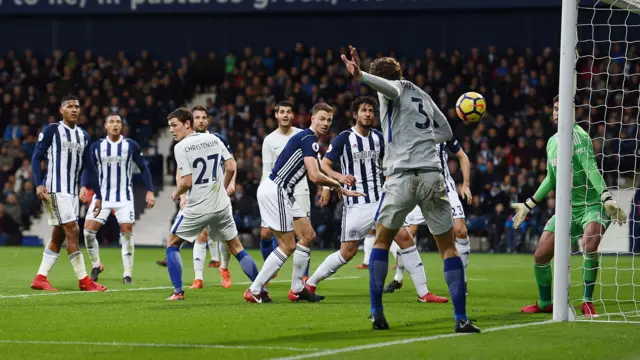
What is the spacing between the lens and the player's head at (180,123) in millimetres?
10672

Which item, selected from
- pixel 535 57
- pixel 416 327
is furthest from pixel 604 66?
pixel 416 327

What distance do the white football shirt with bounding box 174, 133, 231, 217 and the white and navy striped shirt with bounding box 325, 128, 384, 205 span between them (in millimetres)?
1194

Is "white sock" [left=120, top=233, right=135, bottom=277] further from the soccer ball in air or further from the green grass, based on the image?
the soccer ball in air

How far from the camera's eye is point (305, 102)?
28438mm

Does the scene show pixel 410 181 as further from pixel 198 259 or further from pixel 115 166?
pixel 115 166

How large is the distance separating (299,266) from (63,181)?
3.42 m

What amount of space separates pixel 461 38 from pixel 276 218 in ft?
71.2

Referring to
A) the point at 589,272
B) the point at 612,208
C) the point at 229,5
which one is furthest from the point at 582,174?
the point at 229,5

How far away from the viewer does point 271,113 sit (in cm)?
2833

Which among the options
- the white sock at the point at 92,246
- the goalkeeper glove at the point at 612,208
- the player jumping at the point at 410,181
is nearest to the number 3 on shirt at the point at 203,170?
the player jumping at the point at 410,181

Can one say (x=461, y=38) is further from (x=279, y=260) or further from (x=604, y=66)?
(x=279, y=260)

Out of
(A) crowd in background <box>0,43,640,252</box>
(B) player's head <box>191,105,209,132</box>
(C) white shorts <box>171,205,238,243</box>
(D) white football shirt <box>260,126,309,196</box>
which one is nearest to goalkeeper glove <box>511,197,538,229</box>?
(C) white shorts <box>171,205,238,243</box>

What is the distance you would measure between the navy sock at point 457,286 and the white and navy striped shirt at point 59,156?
6120 mm

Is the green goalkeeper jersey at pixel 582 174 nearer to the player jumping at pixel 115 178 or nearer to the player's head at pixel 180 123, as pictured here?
the player's head at pixel 180 123
